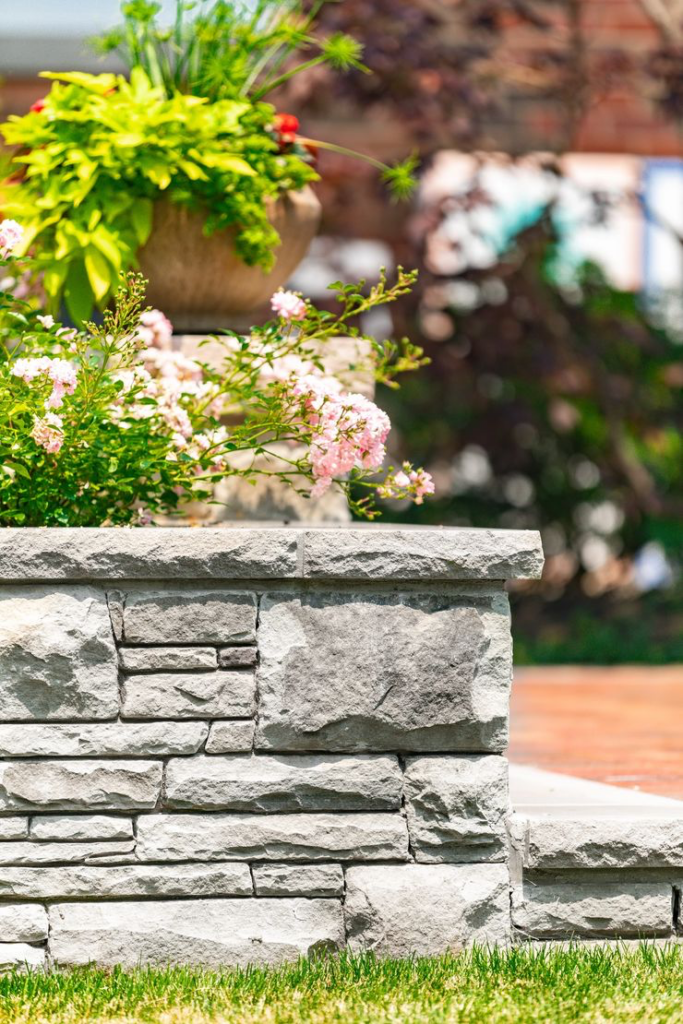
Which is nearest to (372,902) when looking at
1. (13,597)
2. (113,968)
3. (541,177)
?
(113,968)

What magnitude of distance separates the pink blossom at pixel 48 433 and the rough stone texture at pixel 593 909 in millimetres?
1218

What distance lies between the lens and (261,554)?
2.50 m

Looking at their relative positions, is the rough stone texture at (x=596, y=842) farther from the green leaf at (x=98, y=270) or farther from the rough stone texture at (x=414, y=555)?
the green leaf at (x=98, y=270)

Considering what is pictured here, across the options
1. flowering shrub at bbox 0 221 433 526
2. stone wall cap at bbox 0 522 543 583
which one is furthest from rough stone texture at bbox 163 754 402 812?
flowering shrub at bbox 0 221 433 526

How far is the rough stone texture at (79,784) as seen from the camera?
2.46 metres

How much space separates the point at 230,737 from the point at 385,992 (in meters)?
0.53

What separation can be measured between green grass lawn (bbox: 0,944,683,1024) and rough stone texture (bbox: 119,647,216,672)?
1.76 ft

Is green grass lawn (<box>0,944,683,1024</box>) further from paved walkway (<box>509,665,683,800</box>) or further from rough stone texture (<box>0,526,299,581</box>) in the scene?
paved walkway (<box>509,665,683,800</box>)

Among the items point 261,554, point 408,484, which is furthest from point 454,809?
point 408,484

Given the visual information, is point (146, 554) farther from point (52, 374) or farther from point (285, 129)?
point (285, 129)

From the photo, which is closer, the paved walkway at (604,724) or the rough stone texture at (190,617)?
the rough stone texture at (190,617)

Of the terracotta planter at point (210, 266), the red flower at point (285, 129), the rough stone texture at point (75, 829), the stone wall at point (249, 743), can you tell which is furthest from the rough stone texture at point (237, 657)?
the red flower at point (285, 129)

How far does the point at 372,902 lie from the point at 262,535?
0.70 metres

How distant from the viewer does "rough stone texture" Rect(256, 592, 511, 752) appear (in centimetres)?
251
